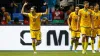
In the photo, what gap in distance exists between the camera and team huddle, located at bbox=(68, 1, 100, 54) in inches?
828

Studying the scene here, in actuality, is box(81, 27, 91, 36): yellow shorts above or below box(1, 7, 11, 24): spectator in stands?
below

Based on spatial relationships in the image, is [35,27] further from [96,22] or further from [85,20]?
[96,22]

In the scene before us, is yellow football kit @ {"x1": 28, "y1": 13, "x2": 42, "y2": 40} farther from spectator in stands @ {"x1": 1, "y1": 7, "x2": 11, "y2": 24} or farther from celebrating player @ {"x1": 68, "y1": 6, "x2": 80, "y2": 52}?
spectator in stands @ {"x1": 1, "y1": 7, "x2": 11, "y2": 24}

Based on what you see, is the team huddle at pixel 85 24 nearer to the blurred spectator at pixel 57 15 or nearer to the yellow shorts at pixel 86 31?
the yellow shorts at pixel 86 31

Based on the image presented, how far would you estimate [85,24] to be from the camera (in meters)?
21.2

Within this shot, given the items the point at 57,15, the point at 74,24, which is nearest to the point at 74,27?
the point at 74,24

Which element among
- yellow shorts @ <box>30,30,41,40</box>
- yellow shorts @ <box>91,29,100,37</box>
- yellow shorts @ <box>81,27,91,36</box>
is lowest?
yellow shorts @ <box>91,29,100,37</box>

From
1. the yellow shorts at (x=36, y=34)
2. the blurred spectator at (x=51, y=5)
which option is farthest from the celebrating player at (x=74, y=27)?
the blurred spectator at (x=51, y=5)

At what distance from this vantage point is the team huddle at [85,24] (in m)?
21.0

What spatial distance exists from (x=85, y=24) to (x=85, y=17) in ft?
1.15

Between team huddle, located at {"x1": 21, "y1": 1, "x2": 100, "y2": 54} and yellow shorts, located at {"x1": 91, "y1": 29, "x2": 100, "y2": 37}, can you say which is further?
yellow shorts, located at {"x1": 91, "y1": 29, "x2": 100, "y2": 37}

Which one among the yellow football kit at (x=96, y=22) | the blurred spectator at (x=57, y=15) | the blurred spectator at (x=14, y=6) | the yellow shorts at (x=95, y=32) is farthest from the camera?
the blurred spectator at (x=14, y=6)

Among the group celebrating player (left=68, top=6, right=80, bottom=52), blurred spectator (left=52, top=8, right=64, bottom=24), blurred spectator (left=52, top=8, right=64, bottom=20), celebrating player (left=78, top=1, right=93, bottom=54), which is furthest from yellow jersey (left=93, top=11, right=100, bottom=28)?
blurred spectator (left=52, top=8, right=64, bottom=20)

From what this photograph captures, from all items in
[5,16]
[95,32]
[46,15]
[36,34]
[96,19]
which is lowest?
[95,32]
